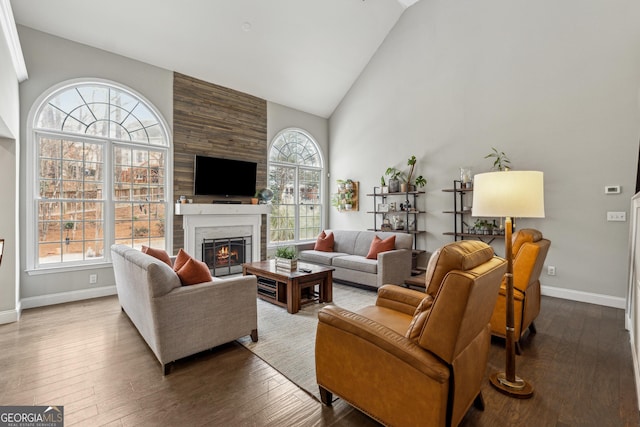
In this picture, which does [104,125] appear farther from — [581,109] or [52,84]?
[581,109]

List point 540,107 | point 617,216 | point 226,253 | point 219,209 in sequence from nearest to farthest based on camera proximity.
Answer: point 617,216, point 540,107, point 219,209, point 226,253

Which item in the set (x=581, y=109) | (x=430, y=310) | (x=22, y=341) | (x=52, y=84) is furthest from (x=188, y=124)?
(x=581, y=109)

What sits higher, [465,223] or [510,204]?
[510,204]

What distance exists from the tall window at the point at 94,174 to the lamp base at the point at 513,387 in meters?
4.78

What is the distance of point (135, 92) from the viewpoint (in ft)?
14.9

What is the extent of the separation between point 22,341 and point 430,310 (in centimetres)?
365

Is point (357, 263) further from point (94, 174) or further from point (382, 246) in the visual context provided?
point (94, 174)

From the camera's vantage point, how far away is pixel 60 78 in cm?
397

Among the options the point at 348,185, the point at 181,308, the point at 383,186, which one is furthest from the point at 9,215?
the point at 383,186

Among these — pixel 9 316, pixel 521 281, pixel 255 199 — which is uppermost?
pixel 255 199

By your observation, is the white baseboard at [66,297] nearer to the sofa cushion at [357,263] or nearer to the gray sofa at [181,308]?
the gray sofa at [181,308]

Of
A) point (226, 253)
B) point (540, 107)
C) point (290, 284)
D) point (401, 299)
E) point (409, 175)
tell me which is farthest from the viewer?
point (409, 175)

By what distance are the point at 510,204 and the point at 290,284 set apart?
7.90ft

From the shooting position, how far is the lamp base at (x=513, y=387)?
79.3 inches
